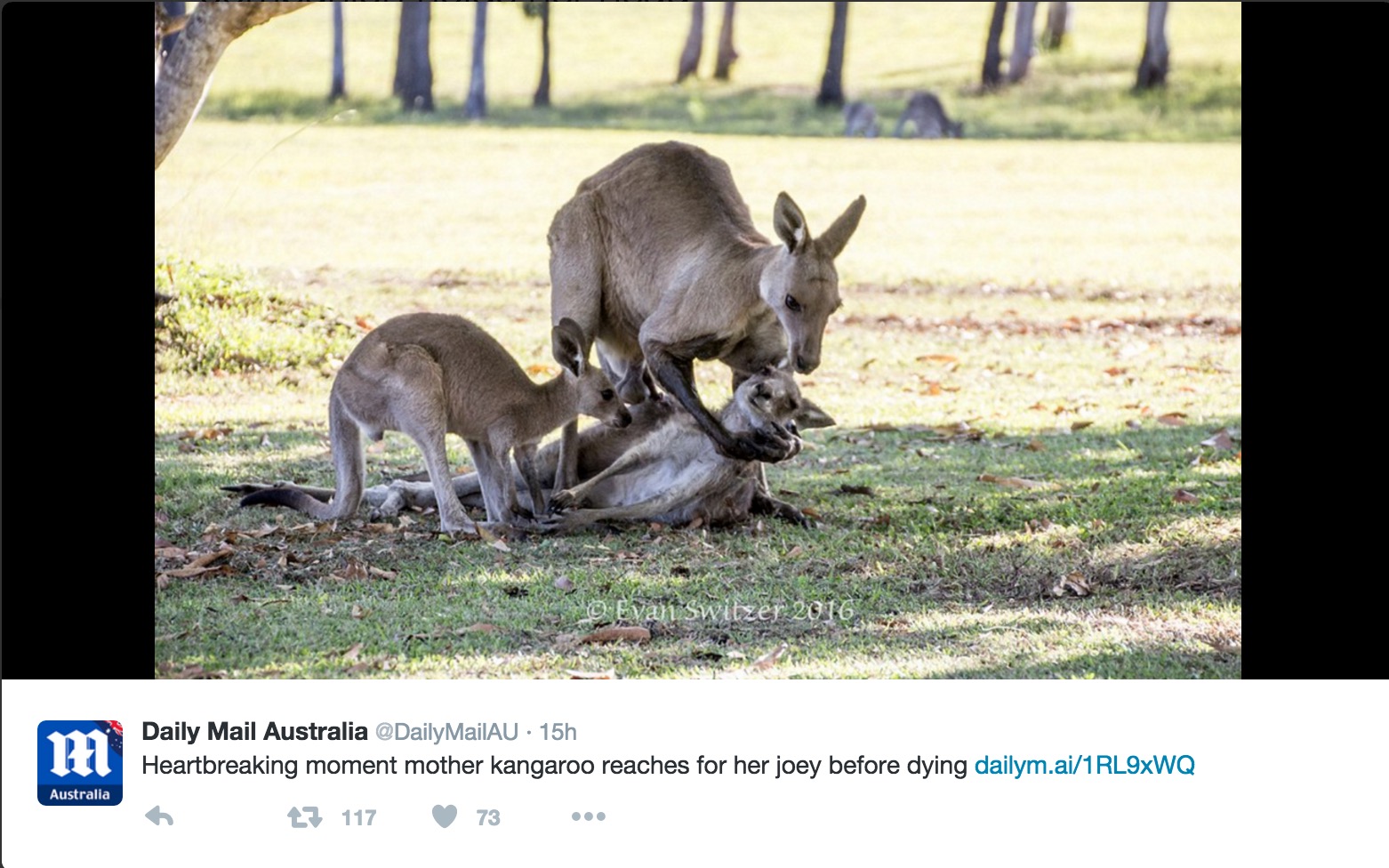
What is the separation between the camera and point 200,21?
7.58m

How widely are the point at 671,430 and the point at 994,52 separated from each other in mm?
21843

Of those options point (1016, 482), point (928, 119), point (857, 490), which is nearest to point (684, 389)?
point (857, 490)

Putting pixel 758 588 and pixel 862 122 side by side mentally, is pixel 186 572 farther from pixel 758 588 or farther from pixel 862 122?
pixel 862 122

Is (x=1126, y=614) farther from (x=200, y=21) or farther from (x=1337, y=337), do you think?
(x=200, y=21)

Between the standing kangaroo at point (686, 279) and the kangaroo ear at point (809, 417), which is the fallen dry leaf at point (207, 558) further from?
the kangaroo ear at point (809, 417)

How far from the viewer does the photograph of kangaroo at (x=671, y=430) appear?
18.4 feet

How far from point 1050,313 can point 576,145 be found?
1130 centimetres

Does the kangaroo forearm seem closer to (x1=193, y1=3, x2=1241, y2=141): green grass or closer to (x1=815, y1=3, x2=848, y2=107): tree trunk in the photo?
(x1=193, y1=3, x2=1241, y2=141): green grass

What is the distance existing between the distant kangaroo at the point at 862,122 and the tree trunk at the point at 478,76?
632 cm

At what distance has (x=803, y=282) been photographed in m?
6.51

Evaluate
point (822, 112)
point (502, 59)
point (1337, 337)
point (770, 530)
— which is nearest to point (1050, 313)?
point (770, 530)

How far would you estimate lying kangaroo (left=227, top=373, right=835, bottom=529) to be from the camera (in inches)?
282
